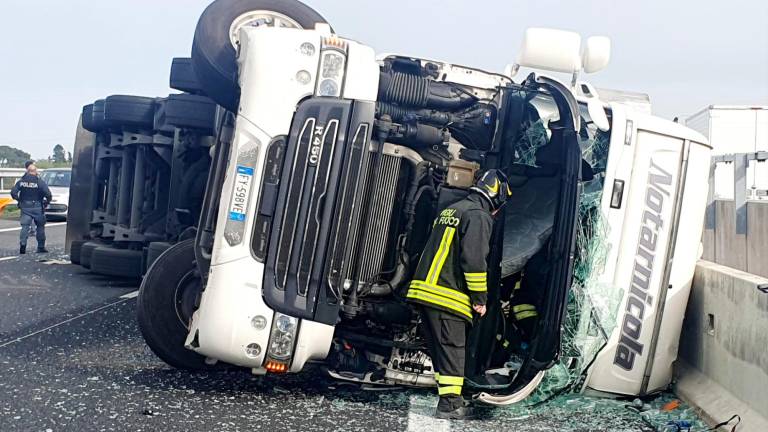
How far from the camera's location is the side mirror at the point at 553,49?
5.12 meters

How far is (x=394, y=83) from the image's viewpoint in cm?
441

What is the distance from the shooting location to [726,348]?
435 centimetres

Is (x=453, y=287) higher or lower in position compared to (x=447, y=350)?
higher

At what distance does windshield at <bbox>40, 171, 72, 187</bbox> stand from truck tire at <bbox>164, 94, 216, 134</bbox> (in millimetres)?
12957

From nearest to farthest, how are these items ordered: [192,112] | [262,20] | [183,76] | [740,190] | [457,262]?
1. [457,262]
2. [262,20]
3. [183,76]
4. [192,112]
5. [740,190]

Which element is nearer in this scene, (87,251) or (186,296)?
(186,296)

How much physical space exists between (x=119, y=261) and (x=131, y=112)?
54.9 inches

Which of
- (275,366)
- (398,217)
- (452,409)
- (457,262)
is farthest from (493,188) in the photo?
(275,366)

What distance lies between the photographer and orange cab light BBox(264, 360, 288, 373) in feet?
13.4

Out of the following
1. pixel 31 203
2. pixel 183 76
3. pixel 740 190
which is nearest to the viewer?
pixel 183 76

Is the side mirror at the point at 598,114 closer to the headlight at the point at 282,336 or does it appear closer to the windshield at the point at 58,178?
the headlight at the point at 282,336

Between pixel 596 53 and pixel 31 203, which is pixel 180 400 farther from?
pixel 31 203

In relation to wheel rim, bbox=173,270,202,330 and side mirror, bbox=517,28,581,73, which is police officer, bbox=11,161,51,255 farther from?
side mirror, bbox=517,28,581,73

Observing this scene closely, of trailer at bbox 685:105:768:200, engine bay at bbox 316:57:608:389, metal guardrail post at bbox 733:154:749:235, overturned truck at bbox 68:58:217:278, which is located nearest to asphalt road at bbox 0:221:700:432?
engine bay at bbox 316:57:608:389
